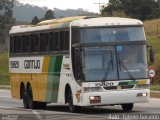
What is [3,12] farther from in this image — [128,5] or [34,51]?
[34,51]

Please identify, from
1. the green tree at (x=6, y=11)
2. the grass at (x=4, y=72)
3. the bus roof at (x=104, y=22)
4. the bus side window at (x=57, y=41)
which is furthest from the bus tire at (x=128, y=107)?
the green tree at (x=6, y=11)

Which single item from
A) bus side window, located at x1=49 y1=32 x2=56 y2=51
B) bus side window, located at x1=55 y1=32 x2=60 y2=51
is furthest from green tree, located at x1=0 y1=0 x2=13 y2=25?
bus side window, located at x1=55 y1=32 x2=60 y2=51

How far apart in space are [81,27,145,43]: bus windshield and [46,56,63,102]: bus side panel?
196cm

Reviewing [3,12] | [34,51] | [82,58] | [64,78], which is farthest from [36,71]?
[3,12]

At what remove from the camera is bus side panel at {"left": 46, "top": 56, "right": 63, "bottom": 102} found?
78.7 ft

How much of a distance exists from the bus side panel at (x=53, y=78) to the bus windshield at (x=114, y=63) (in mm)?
2202

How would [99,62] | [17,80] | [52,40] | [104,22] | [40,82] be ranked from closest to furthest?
1. [99,62]
2. [104,22]
3. [52,40]
4. [40,82]
5. [17,80]

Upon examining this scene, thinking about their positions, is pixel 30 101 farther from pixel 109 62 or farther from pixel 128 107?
pixel 109 62

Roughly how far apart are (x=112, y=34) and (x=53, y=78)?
346 cm

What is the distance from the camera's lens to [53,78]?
24.5m

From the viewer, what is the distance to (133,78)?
21.9 meters

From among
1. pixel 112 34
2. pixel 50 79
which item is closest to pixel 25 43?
pixel 50 79

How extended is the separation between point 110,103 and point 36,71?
562 centimetres

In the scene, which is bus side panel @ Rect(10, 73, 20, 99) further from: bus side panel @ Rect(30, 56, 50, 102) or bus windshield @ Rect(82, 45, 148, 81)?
bus windshield @ Rect(82, 45, 148, 81)
